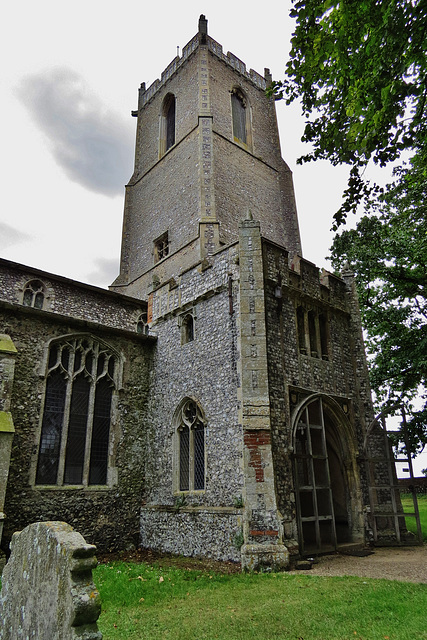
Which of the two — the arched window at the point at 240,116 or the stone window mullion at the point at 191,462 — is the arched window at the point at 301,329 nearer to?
the stone window mullion at the point at 191,462

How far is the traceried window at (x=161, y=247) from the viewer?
2050 centimetres

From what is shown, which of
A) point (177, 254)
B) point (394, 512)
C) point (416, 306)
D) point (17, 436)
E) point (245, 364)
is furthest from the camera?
point (177, 254)

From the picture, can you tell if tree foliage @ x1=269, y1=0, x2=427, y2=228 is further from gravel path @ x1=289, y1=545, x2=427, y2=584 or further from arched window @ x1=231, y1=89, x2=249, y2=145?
arched window @ x1=231, y1=89, x2=249, y2=145

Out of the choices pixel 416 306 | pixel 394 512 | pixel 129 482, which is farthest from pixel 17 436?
pixel 416 306

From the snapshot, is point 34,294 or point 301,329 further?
point 34,294

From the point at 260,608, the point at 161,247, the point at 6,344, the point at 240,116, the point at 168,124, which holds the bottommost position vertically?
the point at 260,608

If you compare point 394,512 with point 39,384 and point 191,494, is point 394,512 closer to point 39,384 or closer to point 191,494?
point 191,494

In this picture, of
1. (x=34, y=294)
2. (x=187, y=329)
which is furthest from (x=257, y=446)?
(x=34, y=294)

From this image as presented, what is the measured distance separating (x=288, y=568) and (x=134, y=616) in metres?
3.40

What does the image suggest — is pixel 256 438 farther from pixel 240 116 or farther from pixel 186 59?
pixel 186 59

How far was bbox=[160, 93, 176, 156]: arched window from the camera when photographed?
2389cm

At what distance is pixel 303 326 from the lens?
11.9m

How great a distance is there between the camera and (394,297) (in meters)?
16.3

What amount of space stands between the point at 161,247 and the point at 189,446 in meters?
12.4
